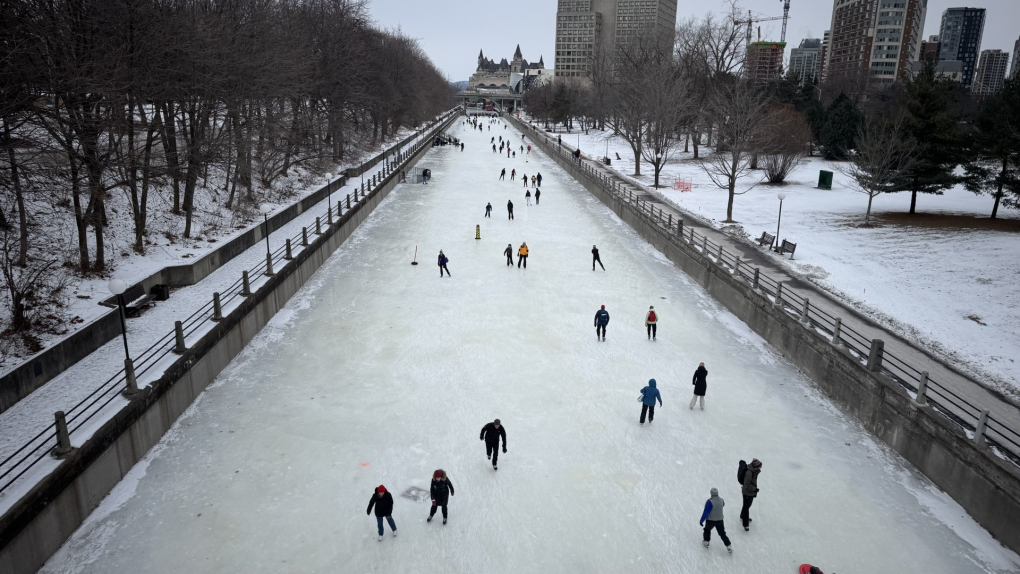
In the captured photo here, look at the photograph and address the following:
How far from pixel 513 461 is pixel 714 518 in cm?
352

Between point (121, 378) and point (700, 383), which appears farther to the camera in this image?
point (700, 383)

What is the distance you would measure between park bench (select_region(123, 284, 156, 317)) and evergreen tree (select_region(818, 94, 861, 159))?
169 ft

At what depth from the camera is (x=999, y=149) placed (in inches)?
1073

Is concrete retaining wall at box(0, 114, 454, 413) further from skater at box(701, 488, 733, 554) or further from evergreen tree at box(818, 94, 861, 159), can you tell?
evergreen tree at box(818, 94, 861, 159)

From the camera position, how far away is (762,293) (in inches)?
686

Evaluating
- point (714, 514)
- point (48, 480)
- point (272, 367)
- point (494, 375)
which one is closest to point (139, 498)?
point (48, 480)

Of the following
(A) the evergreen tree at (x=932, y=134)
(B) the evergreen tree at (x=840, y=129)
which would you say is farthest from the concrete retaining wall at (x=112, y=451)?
(B) the evergreen tree at (x=840, y=129)

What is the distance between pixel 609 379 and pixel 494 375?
103 inches

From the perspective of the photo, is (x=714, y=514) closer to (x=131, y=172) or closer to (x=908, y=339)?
(x=908, y=339)

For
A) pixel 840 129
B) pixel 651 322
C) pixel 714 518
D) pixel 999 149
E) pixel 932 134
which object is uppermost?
pixel 840 129

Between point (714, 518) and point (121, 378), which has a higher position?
point (121, 378)

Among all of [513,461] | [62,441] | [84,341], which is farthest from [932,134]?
[62,441]

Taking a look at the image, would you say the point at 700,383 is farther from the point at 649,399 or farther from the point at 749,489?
the point at 749,489

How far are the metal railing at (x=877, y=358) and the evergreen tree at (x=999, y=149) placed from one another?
14.2 meters
